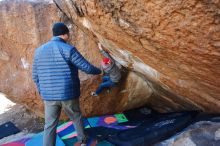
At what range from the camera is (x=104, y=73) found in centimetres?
583

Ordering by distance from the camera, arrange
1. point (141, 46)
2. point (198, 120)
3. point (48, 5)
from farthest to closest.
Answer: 1. point (48, 5)
2. point (198, 120)
3. point (141, 46)

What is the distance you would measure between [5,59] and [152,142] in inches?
135

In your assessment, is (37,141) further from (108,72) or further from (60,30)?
(60,30)

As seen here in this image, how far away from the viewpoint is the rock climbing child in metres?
5.53

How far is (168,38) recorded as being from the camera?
338 cm

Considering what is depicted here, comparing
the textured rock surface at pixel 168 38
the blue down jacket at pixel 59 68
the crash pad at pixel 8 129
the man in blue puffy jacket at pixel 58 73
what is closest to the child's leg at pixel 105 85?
the textured rock surface at pixel 168 38

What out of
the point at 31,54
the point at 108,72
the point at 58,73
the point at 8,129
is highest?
the point at 31,54

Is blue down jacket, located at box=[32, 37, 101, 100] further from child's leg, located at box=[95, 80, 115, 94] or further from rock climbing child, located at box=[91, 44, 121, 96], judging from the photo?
child's leg, located at box=[95, 80, 115, 94]

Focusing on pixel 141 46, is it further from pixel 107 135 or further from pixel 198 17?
pixel 107 135

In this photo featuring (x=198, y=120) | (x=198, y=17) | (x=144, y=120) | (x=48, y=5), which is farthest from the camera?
(x=144, y=120)

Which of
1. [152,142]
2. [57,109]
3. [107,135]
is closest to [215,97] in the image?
[152,142]

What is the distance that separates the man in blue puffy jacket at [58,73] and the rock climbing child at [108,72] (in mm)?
949

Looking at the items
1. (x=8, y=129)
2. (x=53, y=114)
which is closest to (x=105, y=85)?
(x=53, y=114)

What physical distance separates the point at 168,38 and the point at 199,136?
1.99 metres
